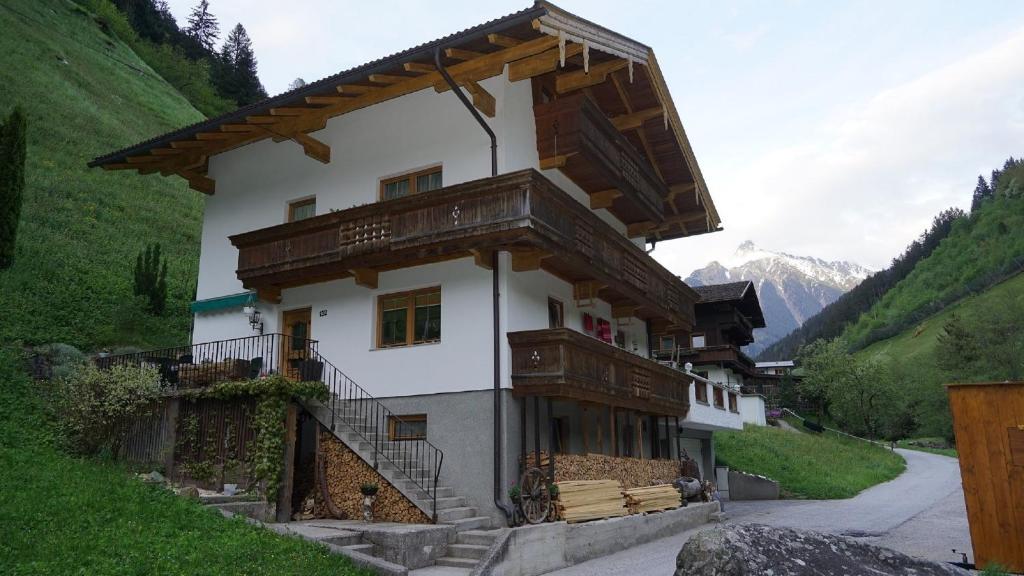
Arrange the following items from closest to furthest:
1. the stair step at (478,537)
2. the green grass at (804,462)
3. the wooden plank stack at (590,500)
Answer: the stair step at (478,537)
the wooden plank stack at (590,500)
the green grass at (804,462)

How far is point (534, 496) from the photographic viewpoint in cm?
1458

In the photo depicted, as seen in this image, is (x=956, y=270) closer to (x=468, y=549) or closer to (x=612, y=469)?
(x=612, y=469)

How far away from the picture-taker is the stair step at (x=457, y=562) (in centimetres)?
1226

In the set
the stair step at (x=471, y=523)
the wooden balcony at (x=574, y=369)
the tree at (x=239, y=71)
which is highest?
the tree at (x=239, y=71)

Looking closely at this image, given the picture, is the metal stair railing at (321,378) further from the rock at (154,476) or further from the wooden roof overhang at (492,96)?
the wooden roof overhang at (492,96)

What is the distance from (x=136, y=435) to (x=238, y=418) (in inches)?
110

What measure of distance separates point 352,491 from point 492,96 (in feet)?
28.8

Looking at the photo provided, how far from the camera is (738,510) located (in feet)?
83.8

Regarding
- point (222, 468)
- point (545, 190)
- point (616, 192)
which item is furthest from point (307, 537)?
point (616, 192)

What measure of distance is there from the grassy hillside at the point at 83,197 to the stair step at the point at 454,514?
1230 cm

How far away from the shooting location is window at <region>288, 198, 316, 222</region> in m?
19.3

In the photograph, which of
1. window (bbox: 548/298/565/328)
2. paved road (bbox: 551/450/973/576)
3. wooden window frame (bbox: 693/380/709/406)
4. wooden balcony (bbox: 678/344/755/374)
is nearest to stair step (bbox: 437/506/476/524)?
paved road (bbox: 551/450/973/576)

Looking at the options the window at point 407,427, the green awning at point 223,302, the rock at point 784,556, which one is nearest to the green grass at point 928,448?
the window at point 407,427

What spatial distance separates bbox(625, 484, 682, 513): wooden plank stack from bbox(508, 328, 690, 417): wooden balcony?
202cm
